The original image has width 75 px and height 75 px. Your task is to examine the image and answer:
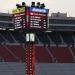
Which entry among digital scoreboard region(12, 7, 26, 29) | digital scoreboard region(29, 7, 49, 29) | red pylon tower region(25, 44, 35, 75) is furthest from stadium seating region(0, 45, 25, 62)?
red pylon tower region(25, 44, 35, 75)

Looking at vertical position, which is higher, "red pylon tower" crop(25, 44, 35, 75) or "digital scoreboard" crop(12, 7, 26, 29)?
"digital scoreboard" crop(12, 7, 26, 29)

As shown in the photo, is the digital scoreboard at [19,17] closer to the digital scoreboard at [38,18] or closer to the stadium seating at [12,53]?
the digital scoreboard at [38,18]

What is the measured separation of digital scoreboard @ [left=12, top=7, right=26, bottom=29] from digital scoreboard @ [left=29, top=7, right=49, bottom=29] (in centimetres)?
43

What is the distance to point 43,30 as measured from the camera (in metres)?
29.1

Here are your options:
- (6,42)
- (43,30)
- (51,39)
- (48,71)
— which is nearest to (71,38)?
(51,39)

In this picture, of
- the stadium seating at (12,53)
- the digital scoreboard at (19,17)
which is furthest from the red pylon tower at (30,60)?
the stadium seating at (12,53)

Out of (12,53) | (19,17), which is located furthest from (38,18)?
(12,53)

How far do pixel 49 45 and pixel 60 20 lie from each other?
435 centimetres

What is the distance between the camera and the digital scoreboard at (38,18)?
28.7 meters

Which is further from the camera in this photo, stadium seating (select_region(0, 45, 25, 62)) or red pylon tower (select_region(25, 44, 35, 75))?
stadium seating (select_region(0, 45, 25, 62))

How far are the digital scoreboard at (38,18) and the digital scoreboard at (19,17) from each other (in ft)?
1.40

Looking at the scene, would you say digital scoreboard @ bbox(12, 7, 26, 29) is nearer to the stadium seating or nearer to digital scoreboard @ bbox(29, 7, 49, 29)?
digital scoreboard @ bbox(29, 7, 49, 29)

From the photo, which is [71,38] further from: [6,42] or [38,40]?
[6,42]

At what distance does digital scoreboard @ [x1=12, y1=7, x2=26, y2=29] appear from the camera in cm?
2866
